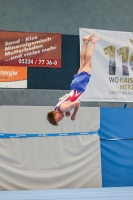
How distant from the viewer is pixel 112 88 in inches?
380

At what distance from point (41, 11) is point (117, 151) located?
149 inches

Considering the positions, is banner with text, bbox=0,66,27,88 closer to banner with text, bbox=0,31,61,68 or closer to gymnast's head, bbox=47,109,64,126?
banner with text, bbox=0,31,61,68

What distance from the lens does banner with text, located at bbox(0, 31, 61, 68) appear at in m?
9.39

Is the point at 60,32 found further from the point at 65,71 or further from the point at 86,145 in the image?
the point at 86,145

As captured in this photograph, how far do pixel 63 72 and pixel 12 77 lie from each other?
1218 mm

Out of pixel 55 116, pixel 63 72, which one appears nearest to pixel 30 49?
pixel 63 72

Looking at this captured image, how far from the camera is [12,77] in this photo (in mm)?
9273

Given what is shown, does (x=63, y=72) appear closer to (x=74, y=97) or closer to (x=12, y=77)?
(x=12, y=77)

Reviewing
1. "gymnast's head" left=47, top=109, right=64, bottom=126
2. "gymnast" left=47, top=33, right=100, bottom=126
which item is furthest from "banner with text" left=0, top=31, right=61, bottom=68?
"gymnast's head" left=47, top=109, right=64, bottom=126

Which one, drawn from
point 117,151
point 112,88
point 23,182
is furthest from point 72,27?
point 23,182

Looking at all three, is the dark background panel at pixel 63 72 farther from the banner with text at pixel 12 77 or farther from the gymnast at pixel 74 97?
the gymnast at pixel 74 97

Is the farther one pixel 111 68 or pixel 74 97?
pixel 111 68

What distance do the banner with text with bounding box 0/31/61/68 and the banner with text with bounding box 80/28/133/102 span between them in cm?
71

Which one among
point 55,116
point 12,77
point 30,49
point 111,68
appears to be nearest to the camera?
point 55,116
